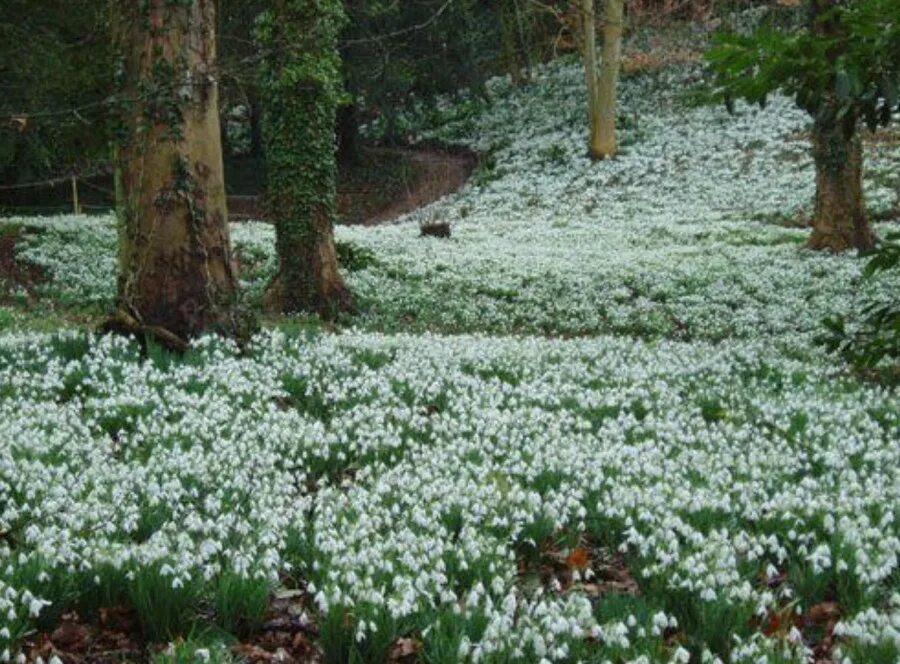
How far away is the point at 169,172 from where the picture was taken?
887cm

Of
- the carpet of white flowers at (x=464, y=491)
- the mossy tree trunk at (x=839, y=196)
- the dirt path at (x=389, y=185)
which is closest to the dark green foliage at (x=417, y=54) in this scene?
the dirt path at (x=389, y=185)

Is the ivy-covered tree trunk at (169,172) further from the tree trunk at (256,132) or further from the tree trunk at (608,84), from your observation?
the tree trunk at (256,132)

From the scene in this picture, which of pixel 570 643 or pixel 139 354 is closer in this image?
pixel 570 643

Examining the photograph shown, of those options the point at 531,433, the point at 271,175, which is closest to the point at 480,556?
the point at 531,433

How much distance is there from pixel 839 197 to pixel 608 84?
57.1 ft

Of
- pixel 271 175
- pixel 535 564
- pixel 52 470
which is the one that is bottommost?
pixel 535 564

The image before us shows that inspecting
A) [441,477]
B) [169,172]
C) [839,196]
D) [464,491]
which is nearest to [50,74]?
[169,172]

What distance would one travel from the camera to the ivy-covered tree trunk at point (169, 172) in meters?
8.82

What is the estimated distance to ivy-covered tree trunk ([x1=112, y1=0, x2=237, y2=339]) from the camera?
28.9 feet

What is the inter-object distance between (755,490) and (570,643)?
7.68ft

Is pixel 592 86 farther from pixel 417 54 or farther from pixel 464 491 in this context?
pixel 464 491

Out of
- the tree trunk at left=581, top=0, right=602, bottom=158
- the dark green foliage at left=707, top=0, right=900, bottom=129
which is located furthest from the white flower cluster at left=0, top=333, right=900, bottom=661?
the tree trunk at left=581, top=0, right=602, bottom=158

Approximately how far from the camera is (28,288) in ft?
55.2

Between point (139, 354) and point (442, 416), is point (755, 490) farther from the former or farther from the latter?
point (139, 354)
